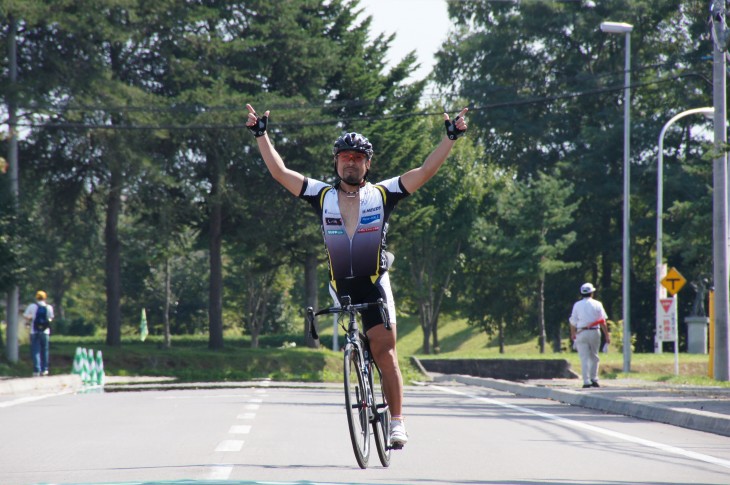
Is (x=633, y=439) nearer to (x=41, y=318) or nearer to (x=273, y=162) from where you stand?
(x=273, y=162)

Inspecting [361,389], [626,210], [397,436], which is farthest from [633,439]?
[626,210]

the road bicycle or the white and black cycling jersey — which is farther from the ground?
the white and black cycling jersey

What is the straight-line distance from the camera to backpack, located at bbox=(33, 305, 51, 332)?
26.1m

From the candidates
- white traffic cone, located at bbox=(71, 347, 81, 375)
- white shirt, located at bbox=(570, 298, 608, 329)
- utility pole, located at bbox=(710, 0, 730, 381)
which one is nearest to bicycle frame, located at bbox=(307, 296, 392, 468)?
white shirt, located at bbox=(570, 298, 608, 329)

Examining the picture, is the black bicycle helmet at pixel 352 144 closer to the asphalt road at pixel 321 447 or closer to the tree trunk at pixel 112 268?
the asphalt road at pixel 321 447

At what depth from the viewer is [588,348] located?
2202 centimetres

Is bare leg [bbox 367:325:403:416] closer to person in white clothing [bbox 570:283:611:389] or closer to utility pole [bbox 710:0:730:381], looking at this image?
person in white clothing [bbox 570:283:611:389]

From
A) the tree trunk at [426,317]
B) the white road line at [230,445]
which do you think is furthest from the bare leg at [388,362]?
the tree trunk at [426,317]

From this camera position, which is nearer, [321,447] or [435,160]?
[435,160]

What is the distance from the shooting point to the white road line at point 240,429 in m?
11.5

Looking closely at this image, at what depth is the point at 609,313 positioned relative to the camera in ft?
198

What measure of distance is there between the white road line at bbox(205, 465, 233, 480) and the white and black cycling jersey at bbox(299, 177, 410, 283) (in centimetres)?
139

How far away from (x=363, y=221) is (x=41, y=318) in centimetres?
1968

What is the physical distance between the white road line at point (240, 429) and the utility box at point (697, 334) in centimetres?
3560
